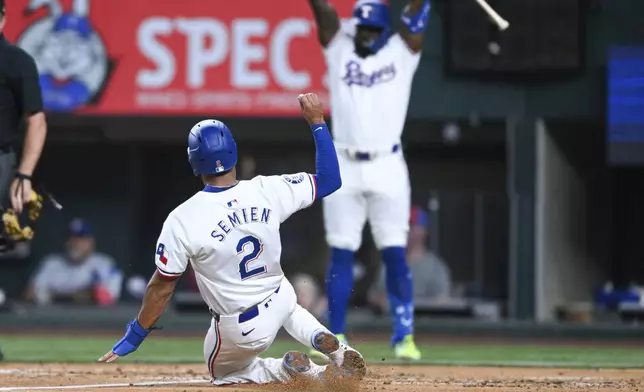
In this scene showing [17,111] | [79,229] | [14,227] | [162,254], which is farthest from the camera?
[79,229]

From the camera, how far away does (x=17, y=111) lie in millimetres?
7574

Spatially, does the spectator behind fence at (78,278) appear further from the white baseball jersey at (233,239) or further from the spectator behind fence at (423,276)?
the white baseball jersey at (233,239)

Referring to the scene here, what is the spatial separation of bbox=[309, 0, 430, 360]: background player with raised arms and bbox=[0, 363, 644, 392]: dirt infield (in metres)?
0.63

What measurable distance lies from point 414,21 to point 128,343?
3349 millimetres

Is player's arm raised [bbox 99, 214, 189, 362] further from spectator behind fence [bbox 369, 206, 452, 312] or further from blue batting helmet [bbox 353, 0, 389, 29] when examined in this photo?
spectator behind fence [bbox 369, 206, 452, 312]

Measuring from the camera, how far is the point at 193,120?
13.1m

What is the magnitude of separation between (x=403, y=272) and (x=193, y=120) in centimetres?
533

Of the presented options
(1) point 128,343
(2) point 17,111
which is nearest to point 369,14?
(2) point 17,111

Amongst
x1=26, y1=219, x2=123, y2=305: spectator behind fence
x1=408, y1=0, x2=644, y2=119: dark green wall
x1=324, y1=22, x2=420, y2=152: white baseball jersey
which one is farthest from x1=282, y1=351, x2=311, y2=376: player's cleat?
x1=26, y1=219, x2=123, y2=305: spectator behind fence

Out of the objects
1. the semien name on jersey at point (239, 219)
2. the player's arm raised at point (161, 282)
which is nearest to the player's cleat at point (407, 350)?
the semien name on jersey at point (239, 219)

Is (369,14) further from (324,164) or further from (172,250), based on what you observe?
(172,250)

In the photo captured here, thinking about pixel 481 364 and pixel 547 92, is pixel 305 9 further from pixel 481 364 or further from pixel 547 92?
pixel 481 364

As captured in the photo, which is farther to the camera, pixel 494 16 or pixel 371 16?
pixel 494 16

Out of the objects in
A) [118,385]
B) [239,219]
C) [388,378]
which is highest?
[239,219]
